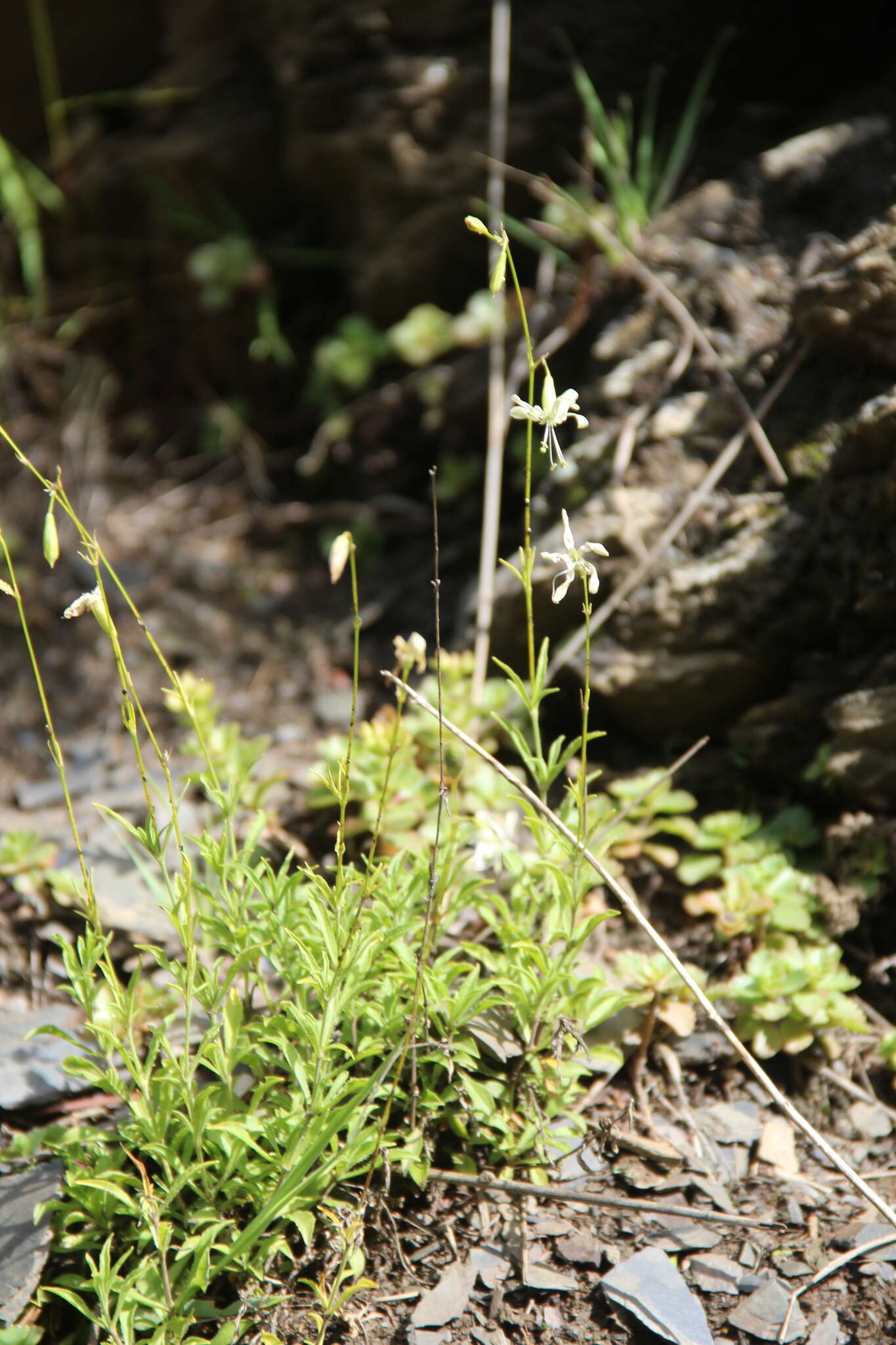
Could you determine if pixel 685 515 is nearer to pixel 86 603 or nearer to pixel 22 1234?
pixel 86 603

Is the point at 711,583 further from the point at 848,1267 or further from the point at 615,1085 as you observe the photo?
the point at 848,1267

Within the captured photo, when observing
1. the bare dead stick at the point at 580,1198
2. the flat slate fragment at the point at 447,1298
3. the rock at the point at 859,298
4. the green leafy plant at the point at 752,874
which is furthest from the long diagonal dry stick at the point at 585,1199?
the rock at the point at 859,298

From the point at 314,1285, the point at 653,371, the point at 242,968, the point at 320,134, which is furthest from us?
the point at 320,134

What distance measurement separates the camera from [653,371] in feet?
9.08

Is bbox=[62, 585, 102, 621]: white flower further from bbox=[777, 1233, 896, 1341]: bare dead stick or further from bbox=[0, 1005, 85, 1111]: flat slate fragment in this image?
bbox=[777, 1233, 896, 1341]: bare dead stick

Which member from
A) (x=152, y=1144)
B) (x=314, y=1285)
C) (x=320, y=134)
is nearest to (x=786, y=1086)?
(x=314, y=1285)

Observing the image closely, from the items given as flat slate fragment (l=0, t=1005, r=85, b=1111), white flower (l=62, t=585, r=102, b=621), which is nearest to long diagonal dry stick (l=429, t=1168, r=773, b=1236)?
flat slate fragment (l=0, t=1005, r=85, b=1111)

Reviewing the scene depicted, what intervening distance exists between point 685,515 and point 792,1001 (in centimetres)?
118

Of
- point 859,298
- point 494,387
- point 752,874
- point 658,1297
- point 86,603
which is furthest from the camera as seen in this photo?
point 494,387

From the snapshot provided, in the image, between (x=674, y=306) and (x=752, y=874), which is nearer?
(x=752, y=874)

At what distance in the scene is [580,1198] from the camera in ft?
5.27

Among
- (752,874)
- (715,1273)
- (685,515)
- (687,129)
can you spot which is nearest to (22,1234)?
(715,1273)

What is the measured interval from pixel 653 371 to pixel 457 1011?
6.16 feet

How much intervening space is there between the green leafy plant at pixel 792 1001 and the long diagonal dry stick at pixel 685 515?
0.86m
